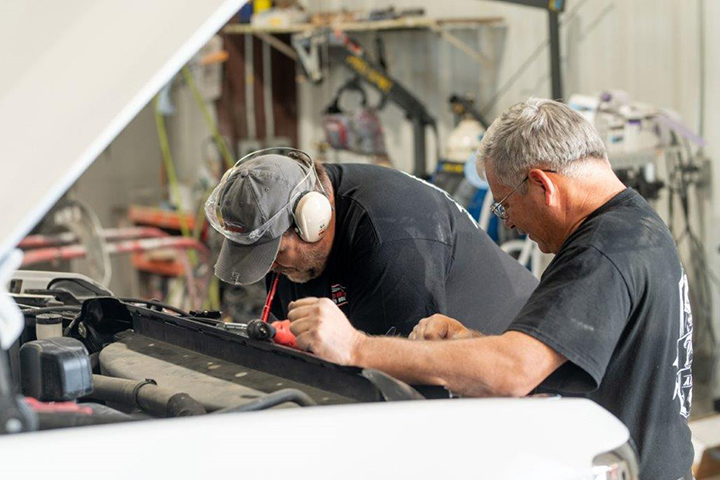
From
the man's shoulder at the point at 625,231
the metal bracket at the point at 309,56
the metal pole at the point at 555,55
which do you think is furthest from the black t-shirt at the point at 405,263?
the metal bracket at the point at 309,56

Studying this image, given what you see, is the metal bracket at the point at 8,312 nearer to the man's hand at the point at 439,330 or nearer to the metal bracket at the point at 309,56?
the man's hand at the point at 439,330

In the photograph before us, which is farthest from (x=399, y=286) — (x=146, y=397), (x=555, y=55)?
(x=555, y=55)

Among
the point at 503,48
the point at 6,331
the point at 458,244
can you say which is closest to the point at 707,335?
the point at 503,48

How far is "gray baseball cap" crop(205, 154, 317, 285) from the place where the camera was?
2.45 meters

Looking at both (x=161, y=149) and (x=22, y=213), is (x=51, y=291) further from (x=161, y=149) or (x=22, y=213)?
(x=161, y=149)

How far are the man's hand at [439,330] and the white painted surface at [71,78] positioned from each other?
3.51 feet

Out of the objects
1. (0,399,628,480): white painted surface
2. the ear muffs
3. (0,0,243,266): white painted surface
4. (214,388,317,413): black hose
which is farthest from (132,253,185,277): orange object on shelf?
(0,0,243,266): white painted surface

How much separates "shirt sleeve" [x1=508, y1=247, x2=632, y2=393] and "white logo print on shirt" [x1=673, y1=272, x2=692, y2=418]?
0.19 meters

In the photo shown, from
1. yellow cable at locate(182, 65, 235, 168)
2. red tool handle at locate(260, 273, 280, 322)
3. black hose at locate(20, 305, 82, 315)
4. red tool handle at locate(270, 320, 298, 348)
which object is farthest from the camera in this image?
yellow cable at locate(182, 65, 235, 168)

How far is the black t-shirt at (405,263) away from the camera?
2400 millimetres

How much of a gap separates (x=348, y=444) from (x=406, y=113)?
599 centimetres

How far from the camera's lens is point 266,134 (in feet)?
29.9

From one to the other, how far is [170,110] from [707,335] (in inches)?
205

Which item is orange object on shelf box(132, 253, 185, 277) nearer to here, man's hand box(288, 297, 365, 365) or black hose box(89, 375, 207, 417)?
black hose box(89, 375, 207, 417)
